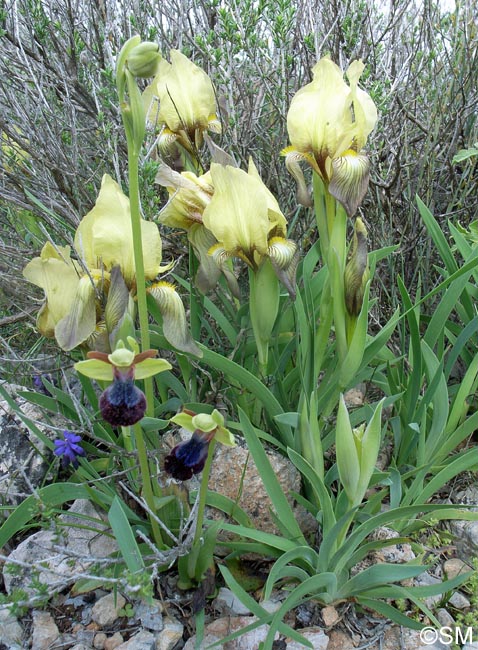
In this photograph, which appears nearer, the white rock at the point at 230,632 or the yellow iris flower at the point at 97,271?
the yellow iris flower at the point at 97,271

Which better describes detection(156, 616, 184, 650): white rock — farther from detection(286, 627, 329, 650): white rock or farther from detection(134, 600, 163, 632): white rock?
detection(286, 627, 329, 650): white rock

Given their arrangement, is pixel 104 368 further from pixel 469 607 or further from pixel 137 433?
pixel 469 607

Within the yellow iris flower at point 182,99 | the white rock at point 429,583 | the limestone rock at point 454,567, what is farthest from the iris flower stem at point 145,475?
the yellow iris flower at point 182,99

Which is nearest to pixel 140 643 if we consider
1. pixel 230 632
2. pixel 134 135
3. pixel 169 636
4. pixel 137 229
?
pixel 169 636

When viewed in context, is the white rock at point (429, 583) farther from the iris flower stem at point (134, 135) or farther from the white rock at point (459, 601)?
the iris flower stem at point (134, 135)

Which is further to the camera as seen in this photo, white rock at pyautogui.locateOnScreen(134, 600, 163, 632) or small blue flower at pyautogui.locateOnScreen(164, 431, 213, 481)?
white rock at pyautogui.locateOnScreen(134, 600, 163, 632)

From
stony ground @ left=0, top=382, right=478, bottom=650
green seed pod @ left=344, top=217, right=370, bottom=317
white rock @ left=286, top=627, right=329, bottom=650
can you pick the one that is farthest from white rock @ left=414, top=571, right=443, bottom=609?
green seed pod @ left=344, top=217, right=370, bottom=317

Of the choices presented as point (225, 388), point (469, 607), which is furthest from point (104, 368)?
point (469, 607)
